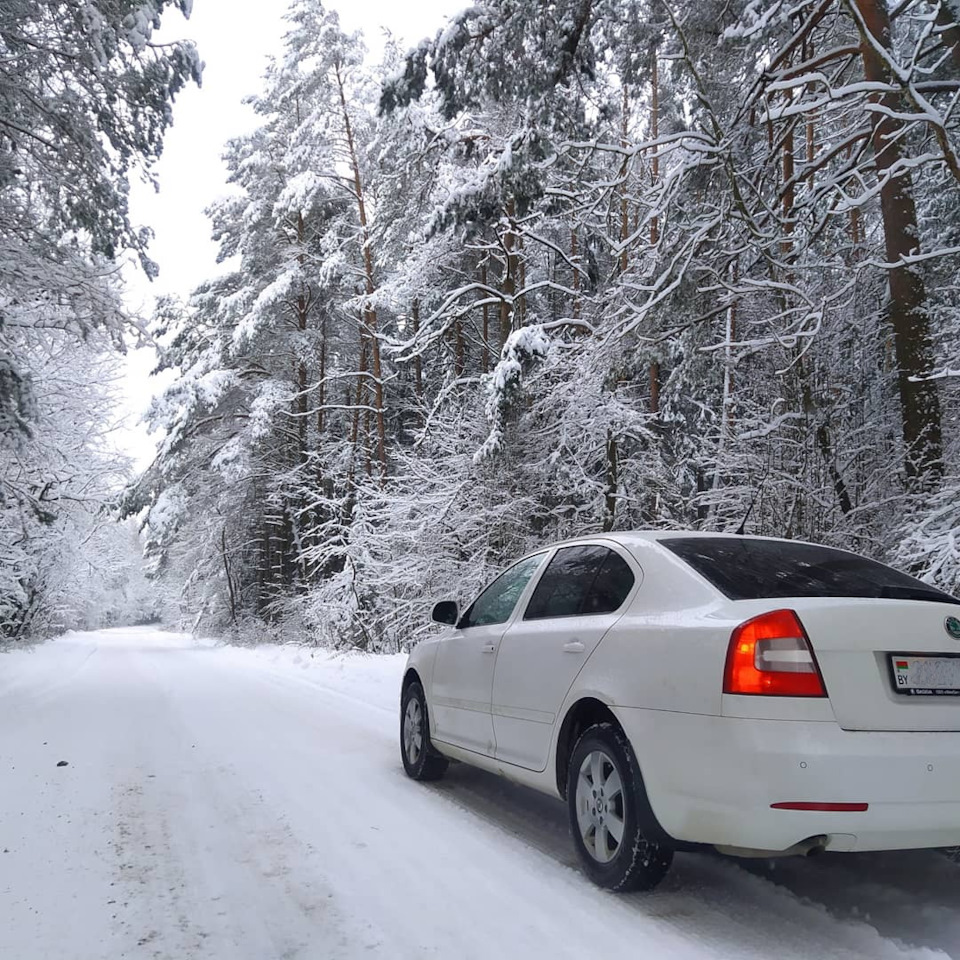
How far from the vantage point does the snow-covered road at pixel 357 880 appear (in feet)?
9.53

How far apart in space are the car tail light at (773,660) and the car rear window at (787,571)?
25 centimetres

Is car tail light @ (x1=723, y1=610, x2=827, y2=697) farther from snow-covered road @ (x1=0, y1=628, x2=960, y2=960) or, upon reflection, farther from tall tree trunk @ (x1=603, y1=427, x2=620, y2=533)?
tall tree trunk @ (x1=603, y1=427, x2=620, y2=533)

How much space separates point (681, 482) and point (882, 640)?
1050cm

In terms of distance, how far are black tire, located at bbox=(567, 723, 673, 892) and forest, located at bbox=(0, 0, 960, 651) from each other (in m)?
4.07

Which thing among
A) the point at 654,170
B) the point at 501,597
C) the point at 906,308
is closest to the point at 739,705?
the point at 501,597

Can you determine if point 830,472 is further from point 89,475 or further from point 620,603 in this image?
point 89,475

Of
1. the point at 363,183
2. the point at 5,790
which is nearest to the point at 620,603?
the point at 5,790

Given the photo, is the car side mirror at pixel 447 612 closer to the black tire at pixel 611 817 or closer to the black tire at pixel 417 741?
the black tire at pixel 417 741

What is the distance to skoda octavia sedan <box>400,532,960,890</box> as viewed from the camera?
107 inches

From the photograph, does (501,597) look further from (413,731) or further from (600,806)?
(600,806)

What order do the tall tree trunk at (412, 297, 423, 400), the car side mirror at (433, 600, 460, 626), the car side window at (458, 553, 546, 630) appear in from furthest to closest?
the tall tree trunk at (412, 297, 423, 400)
the car side mirror at (433, 600, 460, 626)
the car side window at (458, 553, 546, 630)

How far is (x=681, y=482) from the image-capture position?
13203 millimetres

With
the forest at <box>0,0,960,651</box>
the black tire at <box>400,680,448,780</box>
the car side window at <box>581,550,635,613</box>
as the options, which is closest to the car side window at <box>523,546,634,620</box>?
the car side window at <box>581,550,635,613</box>

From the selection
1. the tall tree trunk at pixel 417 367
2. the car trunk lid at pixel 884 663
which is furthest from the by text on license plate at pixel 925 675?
the tall tree trunk at pixel 417 367
